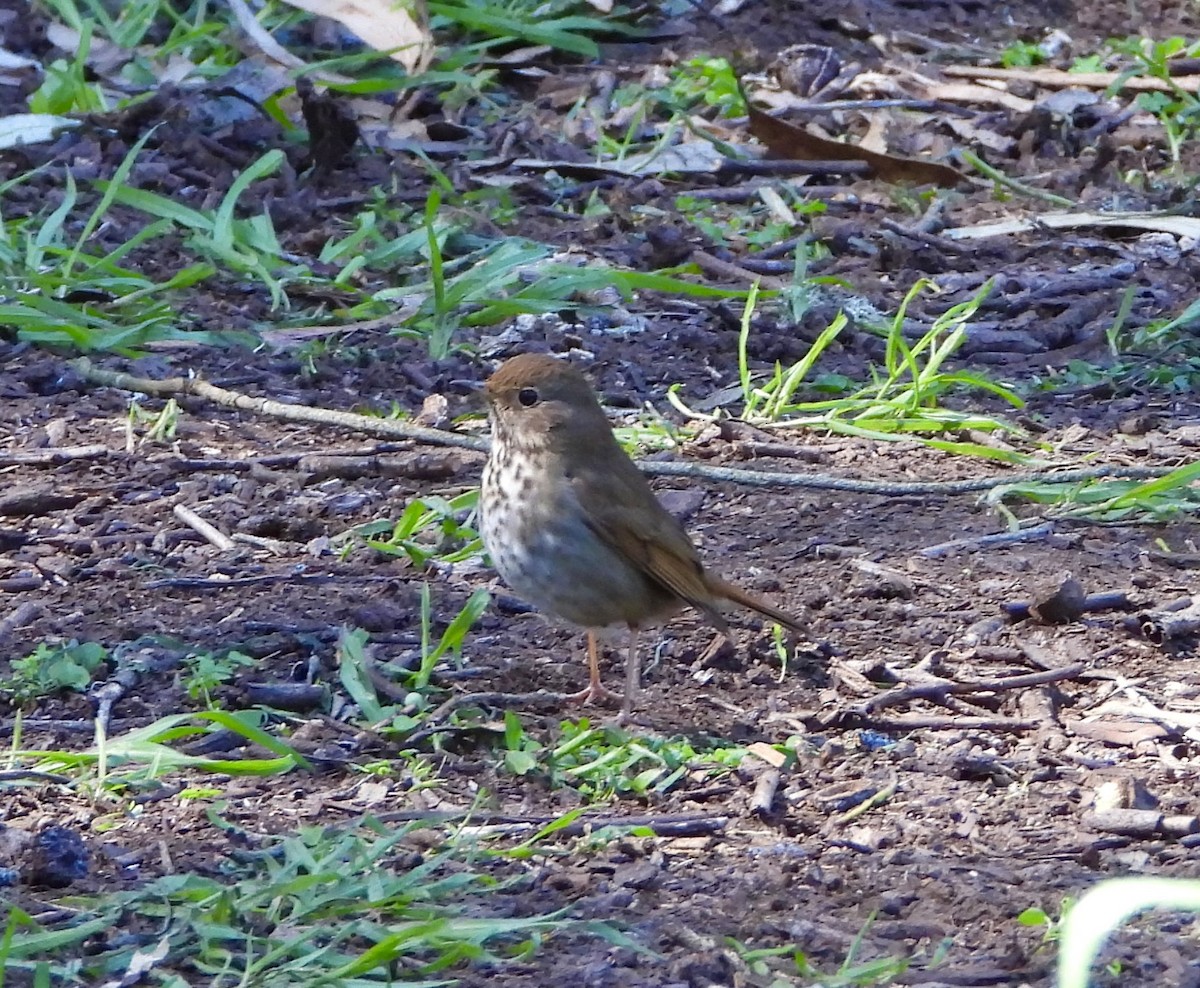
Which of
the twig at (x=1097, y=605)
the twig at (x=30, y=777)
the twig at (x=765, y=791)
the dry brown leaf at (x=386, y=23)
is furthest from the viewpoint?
the dry brown leaf at (x=386, y=23)

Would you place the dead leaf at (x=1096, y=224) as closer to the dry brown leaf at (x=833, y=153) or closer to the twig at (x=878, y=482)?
the dry brown leaf at (x=833, y=153)

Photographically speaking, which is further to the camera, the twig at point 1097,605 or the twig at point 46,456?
the twig at point 46,456

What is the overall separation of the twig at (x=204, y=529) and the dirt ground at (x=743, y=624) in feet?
0.12

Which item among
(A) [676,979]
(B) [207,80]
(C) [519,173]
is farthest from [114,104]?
(A) [676,979]

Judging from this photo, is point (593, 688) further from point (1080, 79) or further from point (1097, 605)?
point (1080, 79)

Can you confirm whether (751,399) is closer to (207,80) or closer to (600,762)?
(600,762)

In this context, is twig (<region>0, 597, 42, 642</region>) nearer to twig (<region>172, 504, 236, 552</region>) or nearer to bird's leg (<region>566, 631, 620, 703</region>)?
twig (<region>172, 504, 236, 552</region>)

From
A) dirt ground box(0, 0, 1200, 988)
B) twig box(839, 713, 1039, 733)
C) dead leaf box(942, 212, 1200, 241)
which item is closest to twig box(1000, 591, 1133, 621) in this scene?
dirt ground box(0, 0, 1200, 988)

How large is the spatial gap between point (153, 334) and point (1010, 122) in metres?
4.08

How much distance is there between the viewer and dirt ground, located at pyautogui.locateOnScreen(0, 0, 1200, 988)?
10.2 ft

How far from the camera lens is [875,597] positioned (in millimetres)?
4508

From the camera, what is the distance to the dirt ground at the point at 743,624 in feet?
10.2

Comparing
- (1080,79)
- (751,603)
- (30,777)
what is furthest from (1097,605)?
(1080,79)

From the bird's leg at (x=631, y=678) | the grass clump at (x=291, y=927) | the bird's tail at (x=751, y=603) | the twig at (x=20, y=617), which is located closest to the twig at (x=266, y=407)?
the bird's leg at (x=631, y=678)
